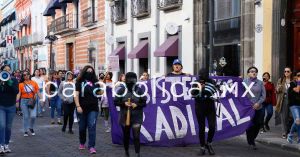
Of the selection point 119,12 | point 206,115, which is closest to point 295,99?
point 206,115

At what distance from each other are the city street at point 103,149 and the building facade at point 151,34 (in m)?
8.71

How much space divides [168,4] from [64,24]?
16878 mm

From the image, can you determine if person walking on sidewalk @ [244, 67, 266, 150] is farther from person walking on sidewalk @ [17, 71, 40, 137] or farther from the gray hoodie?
person walking on sidewalk @ [17, 71, 40, 137]

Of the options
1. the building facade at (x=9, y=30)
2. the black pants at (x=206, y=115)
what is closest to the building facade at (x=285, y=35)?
the black pants at (x=206, y=115)

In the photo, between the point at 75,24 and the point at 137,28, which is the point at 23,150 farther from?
the point at 75,24

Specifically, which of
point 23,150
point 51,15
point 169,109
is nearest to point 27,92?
point 23,150

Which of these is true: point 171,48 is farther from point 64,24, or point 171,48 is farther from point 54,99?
point 64,24

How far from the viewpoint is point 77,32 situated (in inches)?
1431

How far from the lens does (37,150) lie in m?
11.3

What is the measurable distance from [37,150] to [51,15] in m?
33.1

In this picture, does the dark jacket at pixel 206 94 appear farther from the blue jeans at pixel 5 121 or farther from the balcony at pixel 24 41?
the balcony at pixel 24 41

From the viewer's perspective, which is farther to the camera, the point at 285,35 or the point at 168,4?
the point at 168,4

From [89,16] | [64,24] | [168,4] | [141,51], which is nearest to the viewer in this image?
[168,4]

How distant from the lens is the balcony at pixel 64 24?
3653 cm
